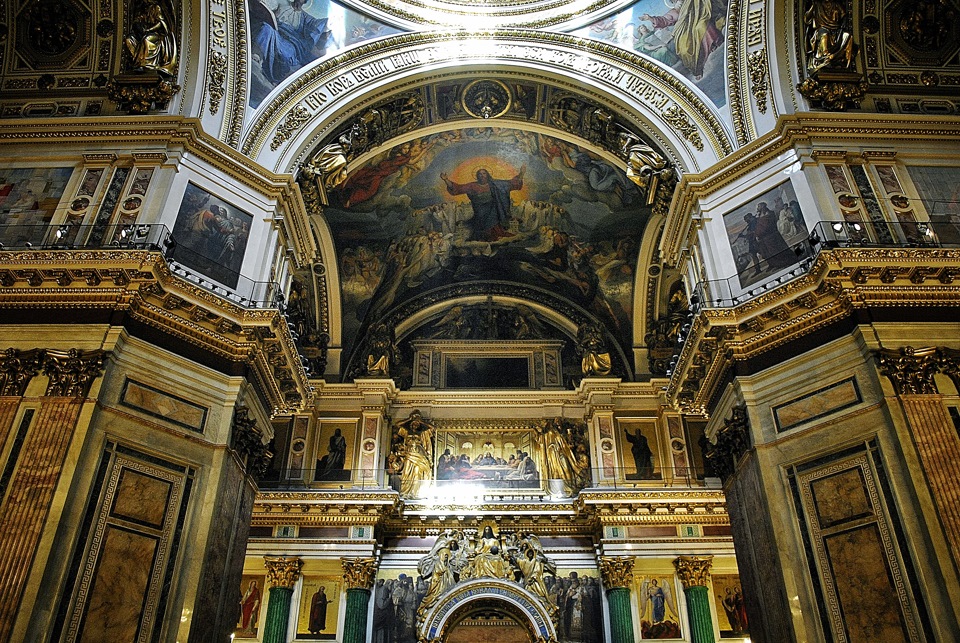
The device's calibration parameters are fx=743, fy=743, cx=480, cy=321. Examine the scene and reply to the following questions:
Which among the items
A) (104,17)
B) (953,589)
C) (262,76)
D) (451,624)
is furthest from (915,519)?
(104,17)

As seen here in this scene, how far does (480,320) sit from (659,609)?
814 centimetres

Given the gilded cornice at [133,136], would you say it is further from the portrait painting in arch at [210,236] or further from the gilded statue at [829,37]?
the gilded statue at [829,37]

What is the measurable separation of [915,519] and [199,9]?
12.5 metres

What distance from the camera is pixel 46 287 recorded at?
909 cm

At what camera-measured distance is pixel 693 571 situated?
14477mm

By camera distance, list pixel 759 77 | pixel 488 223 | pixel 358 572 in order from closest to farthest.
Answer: pixel 759 77
pixel 358 572
pixel 488 223

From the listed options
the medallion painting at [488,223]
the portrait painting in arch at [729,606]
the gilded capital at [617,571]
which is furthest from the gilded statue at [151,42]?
the portrait painting in arch at [729,606]

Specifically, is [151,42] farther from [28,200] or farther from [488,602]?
[488,602]

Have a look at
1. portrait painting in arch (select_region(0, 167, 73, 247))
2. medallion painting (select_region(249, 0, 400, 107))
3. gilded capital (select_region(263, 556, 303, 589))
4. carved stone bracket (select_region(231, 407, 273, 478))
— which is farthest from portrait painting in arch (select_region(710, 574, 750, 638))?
portrait painting in arch (select_region(0, 167, 73, 247))

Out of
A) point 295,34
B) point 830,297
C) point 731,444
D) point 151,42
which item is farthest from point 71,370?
point 830,297

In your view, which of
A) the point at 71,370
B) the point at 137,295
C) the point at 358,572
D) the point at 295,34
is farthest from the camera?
the point at 358,572

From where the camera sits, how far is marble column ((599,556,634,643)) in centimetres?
1409

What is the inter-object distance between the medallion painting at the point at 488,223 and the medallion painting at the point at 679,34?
2327 mm

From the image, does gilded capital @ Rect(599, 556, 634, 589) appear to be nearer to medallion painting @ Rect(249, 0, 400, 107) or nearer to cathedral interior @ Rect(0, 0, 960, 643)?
cathedral interior @ Rect(0, 0, 960, 643)
